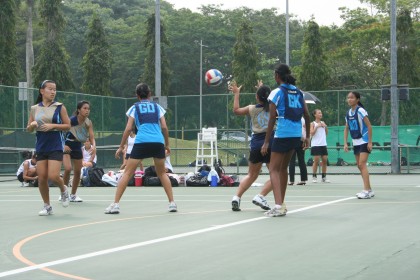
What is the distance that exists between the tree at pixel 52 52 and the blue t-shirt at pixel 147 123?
46.2 metres

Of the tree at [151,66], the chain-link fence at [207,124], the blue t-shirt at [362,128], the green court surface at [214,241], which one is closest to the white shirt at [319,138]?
the chain-link fence at [207,124]

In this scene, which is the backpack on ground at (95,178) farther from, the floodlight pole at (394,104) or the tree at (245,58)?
the tree at (245,58)

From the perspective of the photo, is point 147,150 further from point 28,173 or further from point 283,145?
point 28,173

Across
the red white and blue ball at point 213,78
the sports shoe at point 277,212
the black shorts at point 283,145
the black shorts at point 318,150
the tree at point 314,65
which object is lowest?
the sports shoe at point 277,212

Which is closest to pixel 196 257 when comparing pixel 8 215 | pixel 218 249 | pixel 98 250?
pixel 218 249

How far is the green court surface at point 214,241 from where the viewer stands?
753cm

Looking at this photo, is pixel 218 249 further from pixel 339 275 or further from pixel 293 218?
pixel 293 218

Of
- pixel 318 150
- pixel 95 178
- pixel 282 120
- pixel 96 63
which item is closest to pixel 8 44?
pixel 96 63

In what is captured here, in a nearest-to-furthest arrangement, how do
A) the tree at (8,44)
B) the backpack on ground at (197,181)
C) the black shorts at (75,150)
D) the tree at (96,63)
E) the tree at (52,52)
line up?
the black shorts at (75,150), the backpack on ground at (197,181), the tree at (8,44), the tree at (52,52), the tree at (96,63)

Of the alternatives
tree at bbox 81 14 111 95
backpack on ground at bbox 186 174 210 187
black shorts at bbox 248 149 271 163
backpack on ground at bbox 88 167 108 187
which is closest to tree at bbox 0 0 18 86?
tree at bbox 81 14 111 95

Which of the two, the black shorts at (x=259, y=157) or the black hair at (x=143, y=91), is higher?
the black hair at (x=143, y=91)

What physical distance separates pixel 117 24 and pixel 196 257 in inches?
3628

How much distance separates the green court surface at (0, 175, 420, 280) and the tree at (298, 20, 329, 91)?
38436 millimetres

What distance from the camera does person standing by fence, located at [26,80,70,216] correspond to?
1302 cm
